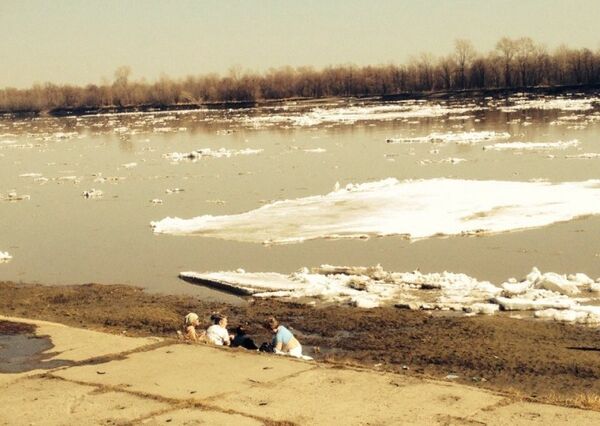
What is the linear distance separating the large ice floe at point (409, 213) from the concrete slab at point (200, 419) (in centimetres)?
1183

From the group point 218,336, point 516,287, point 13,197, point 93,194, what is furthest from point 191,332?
point 13,197

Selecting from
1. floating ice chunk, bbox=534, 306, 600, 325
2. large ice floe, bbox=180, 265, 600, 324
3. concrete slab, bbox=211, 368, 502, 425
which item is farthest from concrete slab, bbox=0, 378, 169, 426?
floating ice chunk, bbox=534, 306, 600, 325

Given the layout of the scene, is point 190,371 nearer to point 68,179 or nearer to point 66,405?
point 66,405

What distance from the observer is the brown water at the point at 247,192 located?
1780 cm

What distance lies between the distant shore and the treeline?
211cm

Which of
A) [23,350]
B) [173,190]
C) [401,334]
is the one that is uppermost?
[23,350]

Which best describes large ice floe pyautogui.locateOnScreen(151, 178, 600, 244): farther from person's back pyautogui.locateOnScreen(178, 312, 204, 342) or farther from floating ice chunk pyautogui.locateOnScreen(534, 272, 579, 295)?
person's back pyautogui.locateOnScreen(178, 312, 204, 342)

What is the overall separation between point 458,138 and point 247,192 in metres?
18.3

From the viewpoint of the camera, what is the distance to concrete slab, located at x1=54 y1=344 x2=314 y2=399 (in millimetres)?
9055

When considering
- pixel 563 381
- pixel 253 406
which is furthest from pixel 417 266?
pixel 253 406

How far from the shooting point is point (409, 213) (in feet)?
72.9

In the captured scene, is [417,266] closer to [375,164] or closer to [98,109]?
[375,164]

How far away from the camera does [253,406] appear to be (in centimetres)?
836

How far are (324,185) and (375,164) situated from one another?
19.8 feet
